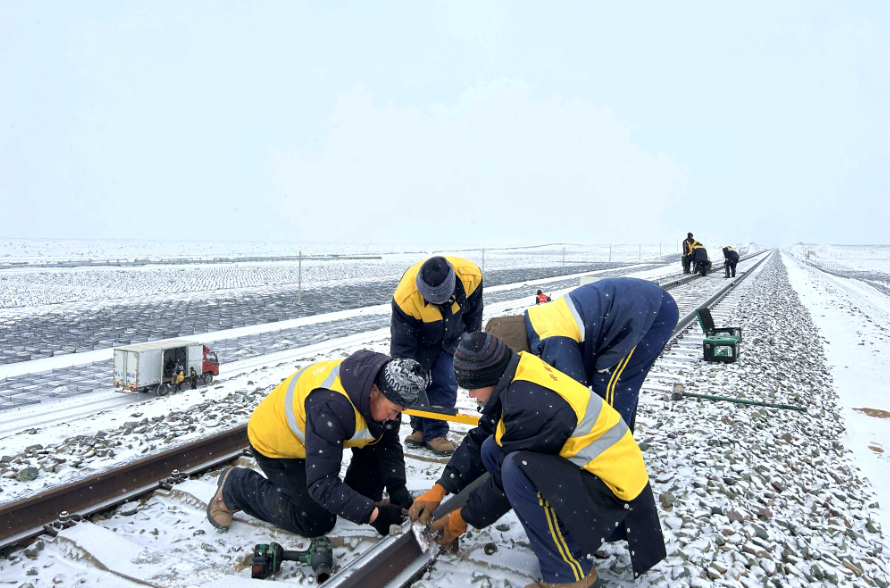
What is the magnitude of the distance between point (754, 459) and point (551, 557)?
2.50 m

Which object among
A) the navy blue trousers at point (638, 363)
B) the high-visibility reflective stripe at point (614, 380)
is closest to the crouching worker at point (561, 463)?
the high-visibility reflective stripe at point (614, 380)

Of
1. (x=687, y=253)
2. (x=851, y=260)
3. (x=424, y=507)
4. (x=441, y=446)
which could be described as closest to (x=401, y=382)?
(x=424, y=507)

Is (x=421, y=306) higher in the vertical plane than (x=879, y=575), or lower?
higher

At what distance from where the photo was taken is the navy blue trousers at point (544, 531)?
2641 mm

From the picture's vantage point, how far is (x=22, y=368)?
803cm

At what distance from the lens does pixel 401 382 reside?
277 centimetres

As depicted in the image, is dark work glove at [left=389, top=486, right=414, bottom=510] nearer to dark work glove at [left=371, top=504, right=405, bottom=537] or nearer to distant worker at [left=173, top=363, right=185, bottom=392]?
dark work glove at [left=371, top=504, right=405, bottom=537]

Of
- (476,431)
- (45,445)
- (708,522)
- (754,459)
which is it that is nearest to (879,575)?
(708,522)

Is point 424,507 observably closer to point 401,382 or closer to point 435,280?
point 401,382

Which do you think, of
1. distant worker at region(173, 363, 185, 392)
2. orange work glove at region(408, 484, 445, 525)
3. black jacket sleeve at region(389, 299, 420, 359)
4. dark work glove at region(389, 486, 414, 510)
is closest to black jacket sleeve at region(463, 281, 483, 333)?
A: black jacket sleeve at region(389, 299, 420, 359)

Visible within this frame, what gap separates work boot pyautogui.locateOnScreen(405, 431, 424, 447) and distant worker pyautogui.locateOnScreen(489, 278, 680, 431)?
173 centimetres

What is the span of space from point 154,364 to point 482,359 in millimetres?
5371

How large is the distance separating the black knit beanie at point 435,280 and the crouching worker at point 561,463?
4.57 ft

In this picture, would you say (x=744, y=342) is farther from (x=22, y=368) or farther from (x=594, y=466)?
(x=22, y=368)
